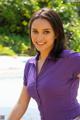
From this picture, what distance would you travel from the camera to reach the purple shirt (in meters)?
2.28

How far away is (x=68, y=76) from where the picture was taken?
230cm

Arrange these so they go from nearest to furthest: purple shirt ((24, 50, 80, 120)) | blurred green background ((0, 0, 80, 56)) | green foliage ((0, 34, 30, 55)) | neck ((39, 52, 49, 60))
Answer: purple shirt ((24, 50, 80, 120)) → neck ((39, 52, 49, 60)) → green foliage ((0, 34, 30, 55)) → blurred green background ((0, 0, 80, 56))

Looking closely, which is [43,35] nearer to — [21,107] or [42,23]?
[42,23]

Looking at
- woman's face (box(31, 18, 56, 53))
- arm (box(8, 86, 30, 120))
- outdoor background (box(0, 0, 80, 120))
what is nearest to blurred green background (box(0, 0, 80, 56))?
outdoor background (box(0, 0, 80, 120))

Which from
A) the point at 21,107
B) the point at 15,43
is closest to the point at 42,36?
the point at 21,107

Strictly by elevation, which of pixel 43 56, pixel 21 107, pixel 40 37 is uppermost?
pixel 40 37

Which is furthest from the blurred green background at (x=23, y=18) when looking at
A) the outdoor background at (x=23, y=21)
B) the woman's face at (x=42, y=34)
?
the woman's face at (x=42, y=34)

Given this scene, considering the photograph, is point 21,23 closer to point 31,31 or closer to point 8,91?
point 8,91

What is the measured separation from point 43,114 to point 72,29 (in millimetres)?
13001

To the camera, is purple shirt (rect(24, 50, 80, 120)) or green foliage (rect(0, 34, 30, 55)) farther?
green foliage (rect(0, 34, 30, 55))

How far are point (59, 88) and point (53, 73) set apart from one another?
0.09m

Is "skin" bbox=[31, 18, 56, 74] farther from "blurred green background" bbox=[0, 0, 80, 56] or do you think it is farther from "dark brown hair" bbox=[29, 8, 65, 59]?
"blurred green background" bbox=[0, 0, 80, 56]

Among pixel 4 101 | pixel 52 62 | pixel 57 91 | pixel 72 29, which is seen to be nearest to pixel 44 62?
pixel 52 62

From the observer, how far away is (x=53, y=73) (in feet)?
7.60
